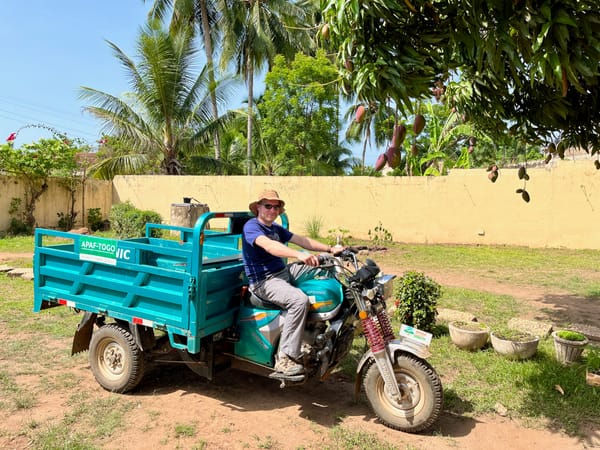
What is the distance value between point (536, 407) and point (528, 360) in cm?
94

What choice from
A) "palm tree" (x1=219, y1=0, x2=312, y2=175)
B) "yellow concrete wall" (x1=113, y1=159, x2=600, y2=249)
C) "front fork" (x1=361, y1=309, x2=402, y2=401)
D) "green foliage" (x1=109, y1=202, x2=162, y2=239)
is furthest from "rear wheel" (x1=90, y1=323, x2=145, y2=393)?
"palm tree" (x1=219, y1=0, x2=312, y2=175)

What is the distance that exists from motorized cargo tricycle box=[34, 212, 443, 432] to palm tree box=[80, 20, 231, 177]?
1289cm

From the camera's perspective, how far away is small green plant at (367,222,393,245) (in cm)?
1350

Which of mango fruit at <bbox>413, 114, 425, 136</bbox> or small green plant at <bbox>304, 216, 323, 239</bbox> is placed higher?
mango fruit at <bbox>413, 114, 425, 136</bbox>

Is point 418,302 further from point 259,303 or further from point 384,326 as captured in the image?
point 259,303

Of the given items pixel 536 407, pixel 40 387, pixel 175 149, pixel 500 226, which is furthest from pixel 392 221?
pixel 40 387

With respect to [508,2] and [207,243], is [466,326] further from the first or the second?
[508,2]

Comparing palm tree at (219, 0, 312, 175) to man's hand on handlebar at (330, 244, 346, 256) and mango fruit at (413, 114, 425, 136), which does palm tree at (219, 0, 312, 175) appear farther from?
mango fruit at (413, 114, 425, 136)

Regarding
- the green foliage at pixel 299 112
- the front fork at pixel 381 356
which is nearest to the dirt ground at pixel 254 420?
the front fork at pixel 381 356

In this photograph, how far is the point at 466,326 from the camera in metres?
4.85

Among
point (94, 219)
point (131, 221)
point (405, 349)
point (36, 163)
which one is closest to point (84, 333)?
point (405, 349)

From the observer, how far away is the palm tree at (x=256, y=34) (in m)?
21.6

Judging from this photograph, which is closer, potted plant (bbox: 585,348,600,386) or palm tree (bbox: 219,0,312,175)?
potted plant (bbox: 585,348,600,386)

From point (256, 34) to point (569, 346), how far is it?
68.8 ft
